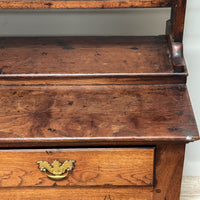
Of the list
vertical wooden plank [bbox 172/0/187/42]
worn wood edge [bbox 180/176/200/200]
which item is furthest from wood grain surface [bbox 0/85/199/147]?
worn wood edge [bbox 180/176/200/200]

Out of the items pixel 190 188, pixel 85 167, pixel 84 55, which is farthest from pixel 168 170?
pixel 190 188

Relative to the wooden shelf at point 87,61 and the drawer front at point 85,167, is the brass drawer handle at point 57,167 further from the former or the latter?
the wooden shelf at point 87,61

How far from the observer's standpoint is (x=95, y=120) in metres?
0.95

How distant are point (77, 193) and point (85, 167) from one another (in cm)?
10

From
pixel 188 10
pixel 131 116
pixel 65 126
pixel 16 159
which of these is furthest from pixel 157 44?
pixel 16 159

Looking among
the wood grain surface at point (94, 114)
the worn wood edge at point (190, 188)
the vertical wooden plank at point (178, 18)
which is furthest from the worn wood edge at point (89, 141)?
the worn wood edge at point (190, 188)

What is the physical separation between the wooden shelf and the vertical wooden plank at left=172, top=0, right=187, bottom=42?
7 cm

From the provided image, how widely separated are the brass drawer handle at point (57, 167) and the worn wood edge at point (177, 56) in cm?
39

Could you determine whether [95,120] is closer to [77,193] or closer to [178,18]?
[77,193]

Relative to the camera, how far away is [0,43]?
125 centimetres

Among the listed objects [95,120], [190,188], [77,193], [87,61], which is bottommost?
[77,193]

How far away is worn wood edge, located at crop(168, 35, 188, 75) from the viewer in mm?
1062

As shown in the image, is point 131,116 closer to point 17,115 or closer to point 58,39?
point 17,115

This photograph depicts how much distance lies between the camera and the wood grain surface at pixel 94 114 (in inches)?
35.8
